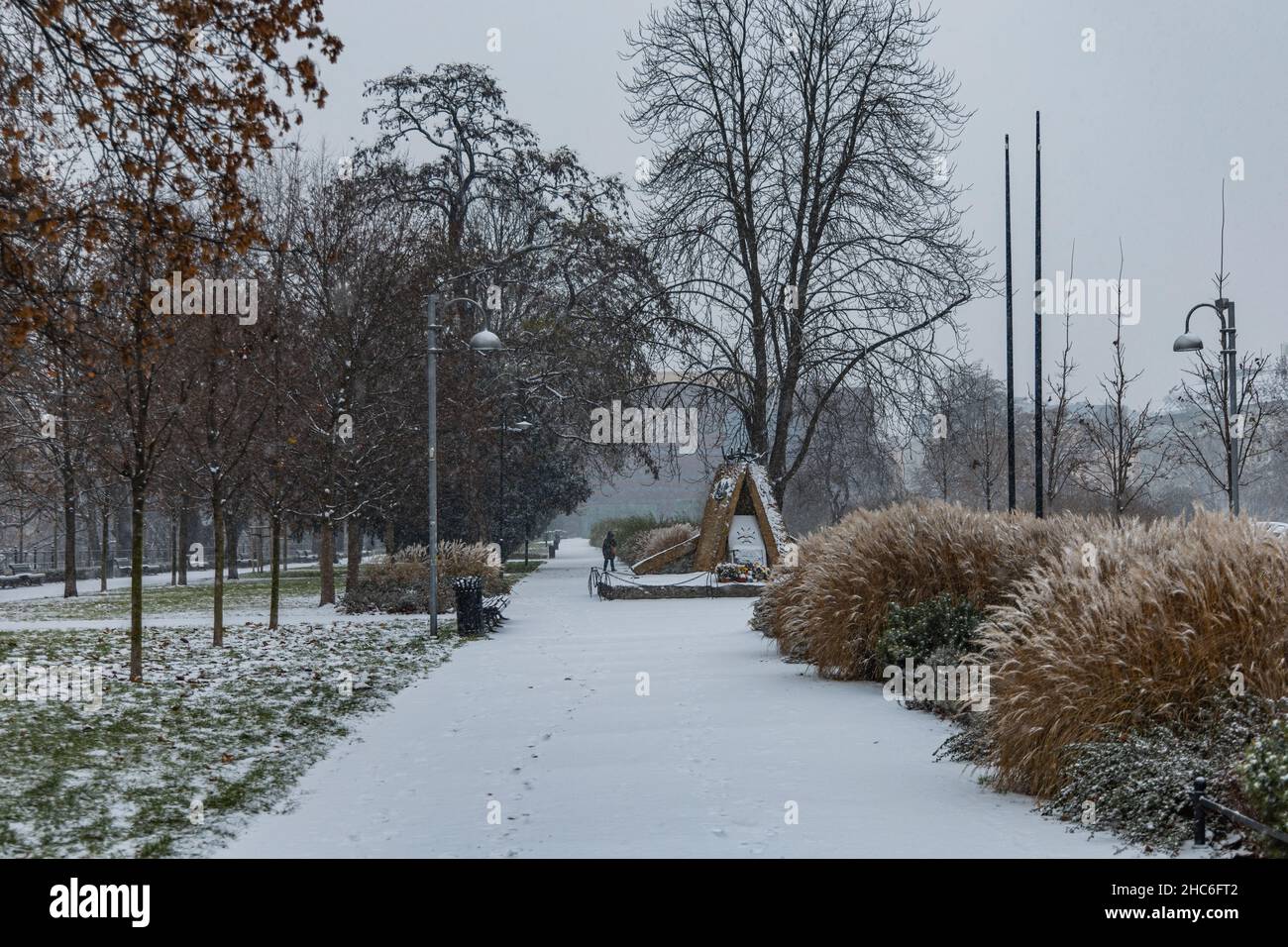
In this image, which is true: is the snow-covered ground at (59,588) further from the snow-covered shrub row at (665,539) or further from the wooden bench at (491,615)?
the wooden bench at (491,615)

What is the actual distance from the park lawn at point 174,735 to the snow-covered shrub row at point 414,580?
285 inches

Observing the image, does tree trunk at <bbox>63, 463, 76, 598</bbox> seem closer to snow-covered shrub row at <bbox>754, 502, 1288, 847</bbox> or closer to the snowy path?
the snowy path

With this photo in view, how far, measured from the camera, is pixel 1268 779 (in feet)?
19.1

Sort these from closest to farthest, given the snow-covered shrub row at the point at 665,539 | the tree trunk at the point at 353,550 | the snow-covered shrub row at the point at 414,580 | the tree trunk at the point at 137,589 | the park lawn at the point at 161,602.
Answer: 1. the tree trunk at the point at 137,589
2. the park lawn at the point at 161,602
3. the snow-covered shrub row at the point at 414,580
4. the tree trunk at the point at 353,550
5. the snow-covered shrub row at the point at 665,539

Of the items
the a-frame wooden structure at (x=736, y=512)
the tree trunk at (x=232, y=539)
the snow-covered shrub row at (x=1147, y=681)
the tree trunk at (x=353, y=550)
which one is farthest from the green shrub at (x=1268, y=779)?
the tree trunk at (x=232, y=539)

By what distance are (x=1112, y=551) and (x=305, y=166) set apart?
34.2 metres

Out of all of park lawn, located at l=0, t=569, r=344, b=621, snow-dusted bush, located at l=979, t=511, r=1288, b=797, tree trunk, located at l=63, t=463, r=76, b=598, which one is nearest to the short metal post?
snow-dusted bush, located at l=979, t=511, r=1288, b=797

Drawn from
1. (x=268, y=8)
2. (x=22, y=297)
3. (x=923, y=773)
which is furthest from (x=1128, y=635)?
(x=22, y=297)

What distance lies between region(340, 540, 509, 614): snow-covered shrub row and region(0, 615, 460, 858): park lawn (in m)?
7.24

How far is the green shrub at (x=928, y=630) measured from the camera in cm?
1195

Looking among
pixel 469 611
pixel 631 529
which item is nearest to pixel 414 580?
pixel 469 611

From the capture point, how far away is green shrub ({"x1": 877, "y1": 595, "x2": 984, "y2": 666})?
12.0m

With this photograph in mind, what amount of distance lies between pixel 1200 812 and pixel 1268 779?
419 millimetres
